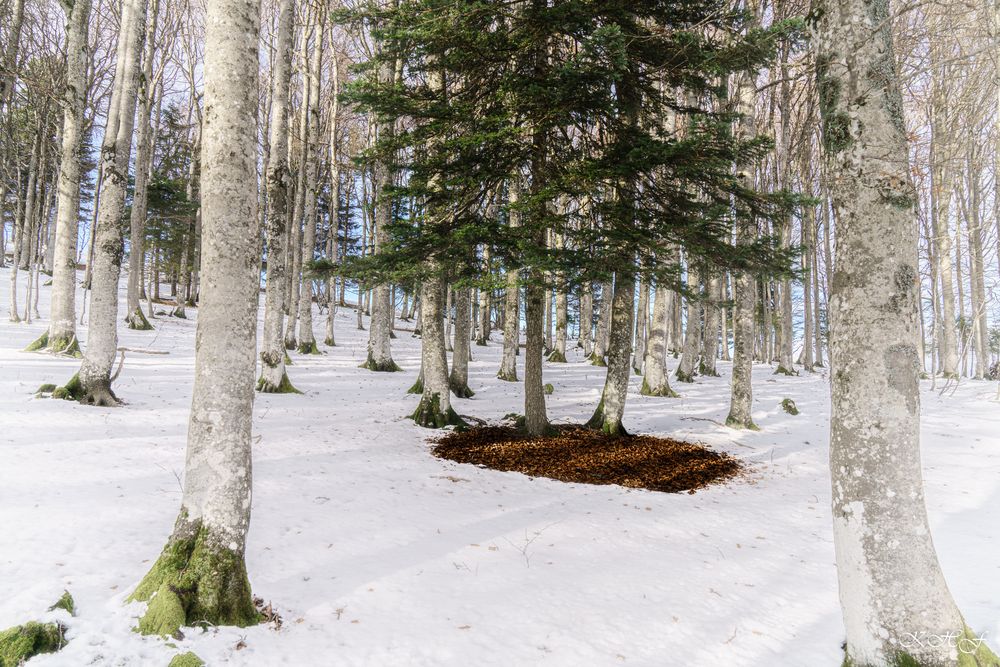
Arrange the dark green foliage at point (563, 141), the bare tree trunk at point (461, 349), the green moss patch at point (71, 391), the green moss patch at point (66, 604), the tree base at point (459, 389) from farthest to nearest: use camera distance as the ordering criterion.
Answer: the tree base at point (459, 389)
the bare tree trunk at point (461, 349)
the green moss patch at point (71, 391)
the dark green foliage at point (563, 141)
the green moss patch at point (66, 604)

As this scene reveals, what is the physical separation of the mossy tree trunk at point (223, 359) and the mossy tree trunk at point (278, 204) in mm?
7450

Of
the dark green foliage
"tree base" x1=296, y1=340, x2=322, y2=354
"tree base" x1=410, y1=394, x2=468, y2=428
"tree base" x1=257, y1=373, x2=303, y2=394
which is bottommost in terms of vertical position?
"tree base" x1=410, y1=394, x2=468, y2=428

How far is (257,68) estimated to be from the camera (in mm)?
3078

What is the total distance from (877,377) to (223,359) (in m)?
3.73

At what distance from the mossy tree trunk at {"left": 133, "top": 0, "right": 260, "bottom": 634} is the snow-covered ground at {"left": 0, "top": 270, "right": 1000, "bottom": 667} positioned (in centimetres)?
26

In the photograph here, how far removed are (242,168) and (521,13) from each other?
18.1 feet

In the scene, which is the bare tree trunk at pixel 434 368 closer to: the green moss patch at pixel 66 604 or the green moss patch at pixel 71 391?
the green moss patch at pixel 71 391

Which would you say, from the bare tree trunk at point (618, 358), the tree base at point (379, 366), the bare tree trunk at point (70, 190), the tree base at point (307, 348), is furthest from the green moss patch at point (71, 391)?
the tree base at point (307, 348)

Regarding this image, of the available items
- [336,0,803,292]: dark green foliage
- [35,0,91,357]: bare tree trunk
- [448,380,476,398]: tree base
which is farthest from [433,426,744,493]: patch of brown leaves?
[35,0,91,357]: bare tree trunk

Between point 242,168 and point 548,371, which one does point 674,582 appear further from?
point 548,371

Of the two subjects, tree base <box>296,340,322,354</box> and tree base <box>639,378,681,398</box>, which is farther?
tree base <box>296,340,322,354</box>

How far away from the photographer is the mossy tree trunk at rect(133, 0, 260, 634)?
2.83 m

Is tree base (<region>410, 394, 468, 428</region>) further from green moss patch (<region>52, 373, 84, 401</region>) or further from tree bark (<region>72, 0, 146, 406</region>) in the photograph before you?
green moss patch (<region>52, 373, 84, 401</region>)

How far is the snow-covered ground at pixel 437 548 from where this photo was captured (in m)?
2.88
